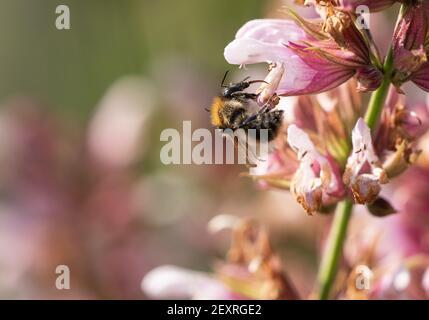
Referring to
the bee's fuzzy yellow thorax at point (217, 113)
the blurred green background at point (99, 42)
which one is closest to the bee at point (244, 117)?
the bee's fuzzy yellow thorax at point (217, 113)

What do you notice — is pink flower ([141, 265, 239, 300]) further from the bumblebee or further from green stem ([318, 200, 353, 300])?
the bumblebee

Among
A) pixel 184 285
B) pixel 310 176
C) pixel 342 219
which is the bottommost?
pixel 184 285

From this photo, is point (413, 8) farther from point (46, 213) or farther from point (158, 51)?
point (158, 51)

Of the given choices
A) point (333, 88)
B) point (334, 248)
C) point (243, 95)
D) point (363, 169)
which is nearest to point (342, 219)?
point (334, 248)

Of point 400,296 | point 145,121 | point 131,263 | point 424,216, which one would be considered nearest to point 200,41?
point 145,121

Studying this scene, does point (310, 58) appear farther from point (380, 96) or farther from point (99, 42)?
point (99, 42)

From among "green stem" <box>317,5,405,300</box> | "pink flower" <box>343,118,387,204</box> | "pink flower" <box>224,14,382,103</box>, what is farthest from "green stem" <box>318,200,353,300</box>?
"pink flower" <box>224,14,382,103</box>

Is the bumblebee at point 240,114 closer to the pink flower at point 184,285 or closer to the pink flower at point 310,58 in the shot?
the pink flower at point 310,58
